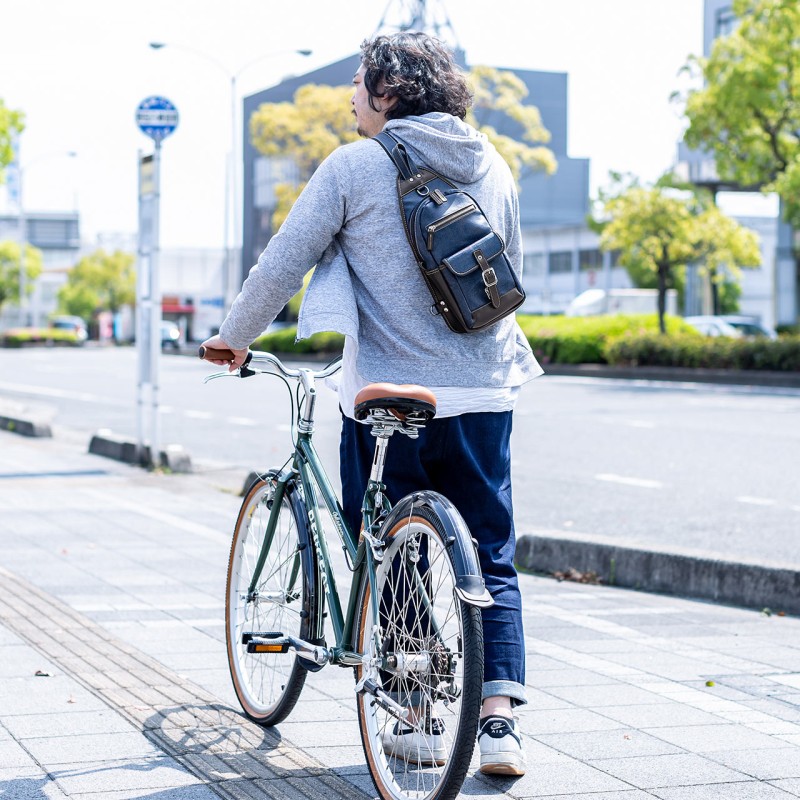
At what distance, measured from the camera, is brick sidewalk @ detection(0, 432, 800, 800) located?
3.40 metres

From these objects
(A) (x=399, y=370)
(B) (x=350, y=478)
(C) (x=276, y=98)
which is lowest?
(B) (x=350, y=478)

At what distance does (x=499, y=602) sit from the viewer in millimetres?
3371

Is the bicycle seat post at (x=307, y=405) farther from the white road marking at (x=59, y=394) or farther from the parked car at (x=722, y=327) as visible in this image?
the parked car at (x=722, y=327)

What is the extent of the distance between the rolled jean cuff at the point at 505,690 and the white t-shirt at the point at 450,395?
0.65m

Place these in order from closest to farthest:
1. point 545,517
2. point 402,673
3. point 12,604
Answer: point 402,673, point 12,604, point 545,517

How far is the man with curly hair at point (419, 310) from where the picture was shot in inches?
132

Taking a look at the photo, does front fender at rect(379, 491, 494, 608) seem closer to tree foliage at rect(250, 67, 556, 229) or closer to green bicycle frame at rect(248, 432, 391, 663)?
green bicycle frame at rect(248, 432, 391, 663)

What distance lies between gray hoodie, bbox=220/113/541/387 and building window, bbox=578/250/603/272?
241ft

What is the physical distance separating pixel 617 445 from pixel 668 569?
7532mm

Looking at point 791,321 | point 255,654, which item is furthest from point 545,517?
point 791,321

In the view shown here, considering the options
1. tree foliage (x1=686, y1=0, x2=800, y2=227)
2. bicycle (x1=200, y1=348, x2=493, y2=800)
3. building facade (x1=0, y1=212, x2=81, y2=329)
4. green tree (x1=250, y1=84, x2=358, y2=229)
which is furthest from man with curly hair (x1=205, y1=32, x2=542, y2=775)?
building facade (x1=0, y1=212, x2=81, y2=329)

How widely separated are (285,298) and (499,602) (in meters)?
0.90

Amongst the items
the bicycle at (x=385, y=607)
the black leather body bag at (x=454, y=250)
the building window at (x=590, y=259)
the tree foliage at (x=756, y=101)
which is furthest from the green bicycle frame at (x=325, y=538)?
the building window at (x=590, y=259)

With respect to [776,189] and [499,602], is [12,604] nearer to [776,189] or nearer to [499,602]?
[499,602]
